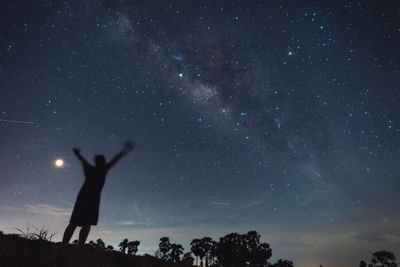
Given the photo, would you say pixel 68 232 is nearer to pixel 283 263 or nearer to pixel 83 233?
pixel 83 233

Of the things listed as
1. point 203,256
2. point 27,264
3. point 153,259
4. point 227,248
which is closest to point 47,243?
point 27,264

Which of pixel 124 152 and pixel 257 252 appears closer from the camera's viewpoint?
pixel 124 152

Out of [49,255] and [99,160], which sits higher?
[99,160]

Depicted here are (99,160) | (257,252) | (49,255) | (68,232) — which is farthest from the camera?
(257,252)

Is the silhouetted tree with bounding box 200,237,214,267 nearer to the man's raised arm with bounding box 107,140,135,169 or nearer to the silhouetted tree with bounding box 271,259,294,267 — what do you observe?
the silhouetted tree with bounding box 271,259,294,267

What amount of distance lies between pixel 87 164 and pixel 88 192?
0.57 metres

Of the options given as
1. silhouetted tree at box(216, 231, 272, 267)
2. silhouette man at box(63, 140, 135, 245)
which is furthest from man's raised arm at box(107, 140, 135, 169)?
silhouetted tree at box(216, 231, 272, 267)

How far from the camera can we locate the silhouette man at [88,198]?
4.83 metres

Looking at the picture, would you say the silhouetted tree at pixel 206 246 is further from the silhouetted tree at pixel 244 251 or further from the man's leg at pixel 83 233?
the man's leg at pixel 83 233

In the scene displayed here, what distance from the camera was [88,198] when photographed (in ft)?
16.2

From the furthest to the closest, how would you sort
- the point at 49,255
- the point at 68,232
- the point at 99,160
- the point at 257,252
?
the point at 257,252, the point at 99,160, the point at 68,232, the point at 49,255

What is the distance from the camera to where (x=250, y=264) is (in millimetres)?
57531

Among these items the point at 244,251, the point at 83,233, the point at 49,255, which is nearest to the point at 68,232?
the point at 83,233

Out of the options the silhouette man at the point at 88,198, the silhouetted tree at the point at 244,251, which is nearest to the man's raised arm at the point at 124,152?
the silhouette man at the point at 88,198
